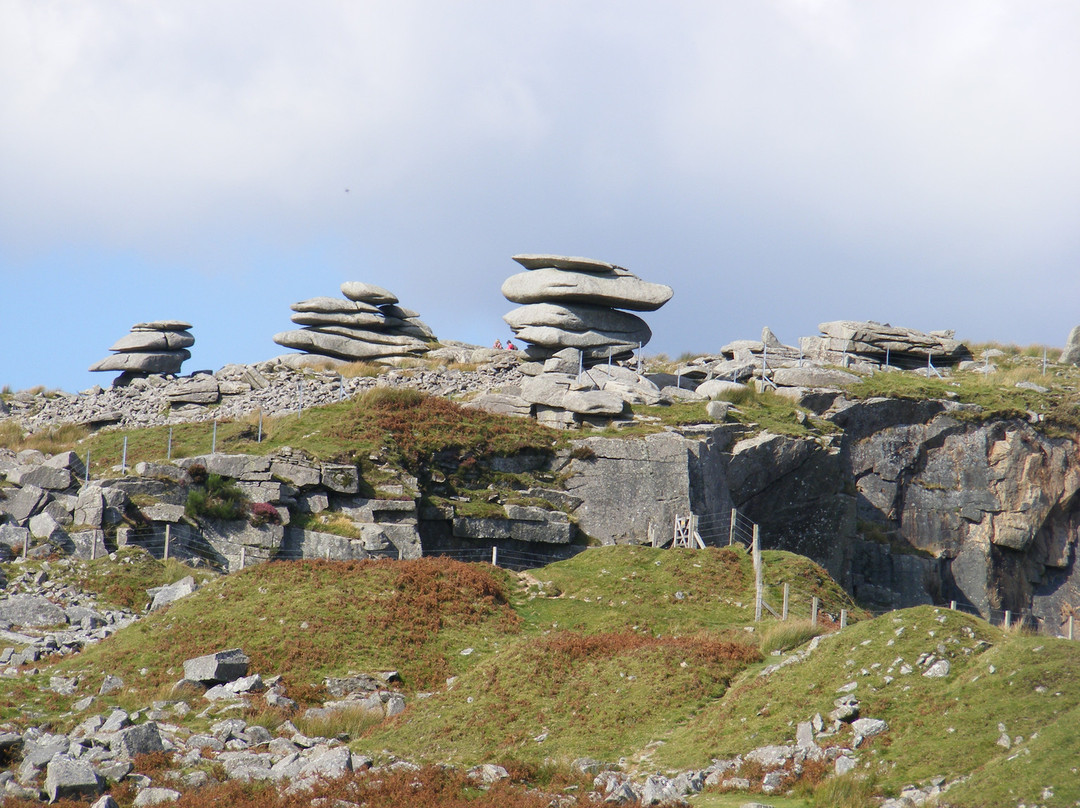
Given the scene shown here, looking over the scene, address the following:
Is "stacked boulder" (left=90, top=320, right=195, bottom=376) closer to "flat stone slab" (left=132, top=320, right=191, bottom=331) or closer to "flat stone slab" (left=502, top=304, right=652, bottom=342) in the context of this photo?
"flat stone slab" (left=132, top=320, right=191, bottom=331)

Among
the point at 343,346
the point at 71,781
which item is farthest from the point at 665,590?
the point at 343,346

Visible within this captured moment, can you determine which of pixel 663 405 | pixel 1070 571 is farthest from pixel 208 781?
pixel 1070 571

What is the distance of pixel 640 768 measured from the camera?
18.6 m

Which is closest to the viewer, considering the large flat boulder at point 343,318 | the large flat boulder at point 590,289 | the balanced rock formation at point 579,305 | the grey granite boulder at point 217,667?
the grey granite boulder at point 217,667

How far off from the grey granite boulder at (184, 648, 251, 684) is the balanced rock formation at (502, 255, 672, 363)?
105 ft

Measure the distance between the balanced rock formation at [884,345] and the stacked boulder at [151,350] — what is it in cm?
3277

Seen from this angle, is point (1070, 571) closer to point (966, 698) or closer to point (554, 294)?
point (554, 294)

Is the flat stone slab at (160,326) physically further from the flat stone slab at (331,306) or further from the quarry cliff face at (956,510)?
the quarry cliff face at (956,510)

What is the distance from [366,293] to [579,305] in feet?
38.7

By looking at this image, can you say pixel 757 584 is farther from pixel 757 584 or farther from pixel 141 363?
pixel 141 363

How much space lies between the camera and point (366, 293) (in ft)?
197

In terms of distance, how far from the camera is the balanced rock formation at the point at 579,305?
54.4 metres

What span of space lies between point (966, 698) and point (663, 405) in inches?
1079

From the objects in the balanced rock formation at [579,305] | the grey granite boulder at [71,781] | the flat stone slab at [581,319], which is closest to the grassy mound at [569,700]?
the grey granite boulder at [71,781]
